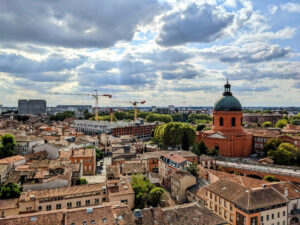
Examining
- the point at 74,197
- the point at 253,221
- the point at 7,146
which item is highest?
the point at 7,146

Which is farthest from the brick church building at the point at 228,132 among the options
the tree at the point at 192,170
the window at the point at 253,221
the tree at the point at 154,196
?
the window at the point at 253,221

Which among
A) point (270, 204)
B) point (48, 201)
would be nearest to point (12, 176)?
point (48, 201)

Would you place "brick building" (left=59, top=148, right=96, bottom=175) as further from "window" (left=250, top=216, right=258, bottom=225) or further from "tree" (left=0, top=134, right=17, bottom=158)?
"window" (left=250, top=216, right=258, bottom=225)

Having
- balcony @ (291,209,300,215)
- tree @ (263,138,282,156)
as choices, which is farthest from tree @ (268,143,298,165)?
balcony @ (291,209,300,215)

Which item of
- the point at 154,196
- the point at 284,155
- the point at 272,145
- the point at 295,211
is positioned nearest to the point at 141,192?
the point at 154,196

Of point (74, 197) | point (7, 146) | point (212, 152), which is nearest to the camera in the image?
point (74, 197)

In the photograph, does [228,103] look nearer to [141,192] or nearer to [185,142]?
[185,142]

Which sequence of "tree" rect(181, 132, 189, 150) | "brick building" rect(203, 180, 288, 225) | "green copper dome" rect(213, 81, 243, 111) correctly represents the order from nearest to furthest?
"brick building" rect(203, 180, 288, 225) < "green copper dome" rect(213, 81, 243, 111) < "tree" rect(181, 132, 189, 150)
